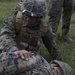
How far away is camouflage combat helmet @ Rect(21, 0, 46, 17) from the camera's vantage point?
4.57m

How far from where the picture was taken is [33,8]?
4578 millimetres

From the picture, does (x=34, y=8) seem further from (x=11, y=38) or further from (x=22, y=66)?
(x=22, y=66)

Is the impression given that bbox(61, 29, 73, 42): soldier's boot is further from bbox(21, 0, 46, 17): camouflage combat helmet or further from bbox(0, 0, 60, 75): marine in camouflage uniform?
bbox(21, 0, 46, 17): camouflage combat helmet

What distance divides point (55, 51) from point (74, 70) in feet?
1.47

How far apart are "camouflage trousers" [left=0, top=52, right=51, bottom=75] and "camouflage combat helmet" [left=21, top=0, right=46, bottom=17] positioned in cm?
91

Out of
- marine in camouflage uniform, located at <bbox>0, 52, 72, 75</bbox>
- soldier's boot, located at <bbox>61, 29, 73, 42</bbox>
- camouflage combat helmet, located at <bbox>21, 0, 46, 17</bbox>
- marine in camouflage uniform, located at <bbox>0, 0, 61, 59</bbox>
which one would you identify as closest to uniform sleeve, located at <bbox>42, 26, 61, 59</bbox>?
marine in camouflage uniform, located at <bbox>0, 0, 61, 59</bbox>

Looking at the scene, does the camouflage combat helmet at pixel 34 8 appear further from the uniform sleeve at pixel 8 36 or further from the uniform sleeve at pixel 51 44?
the uniform sleeve at pixel 51 44

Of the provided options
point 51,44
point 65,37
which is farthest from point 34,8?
point 65,37

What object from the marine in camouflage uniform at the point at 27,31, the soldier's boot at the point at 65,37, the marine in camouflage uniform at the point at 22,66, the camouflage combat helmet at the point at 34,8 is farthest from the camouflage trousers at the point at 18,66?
the soldier's boot at the point at 65,37

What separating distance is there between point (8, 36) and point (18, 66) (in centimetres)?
117

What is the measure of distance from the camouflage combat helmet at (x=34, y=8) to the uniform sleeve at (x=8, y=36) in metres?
0.37

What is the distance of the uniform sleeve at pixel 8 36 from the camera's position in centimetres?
450

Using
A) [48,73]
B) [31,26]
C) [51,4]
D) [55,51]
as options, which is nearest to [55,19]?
[51,4]

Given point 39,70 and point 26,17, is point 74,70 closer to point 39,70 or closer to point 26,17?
point 26,17
